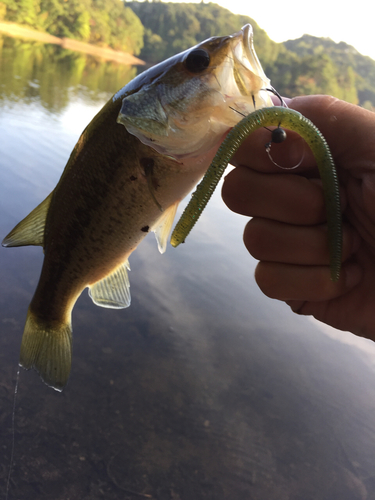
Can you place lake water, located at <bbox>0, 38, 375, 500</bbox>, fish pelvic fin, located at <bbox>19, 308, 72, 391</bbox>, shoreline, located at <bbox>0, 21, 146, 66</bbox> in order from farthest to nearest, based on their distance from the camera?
shoreline, located at <bbox>0, 21, 146, 66</bbox>, lake water, located at <bbox>0, 38, 375, 500</bbox>, fish pelvic fin, located at <bbox>19, 308, 72, 391</bbox>

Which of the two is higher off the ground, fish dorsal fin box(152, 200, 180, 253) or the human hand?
the human hand

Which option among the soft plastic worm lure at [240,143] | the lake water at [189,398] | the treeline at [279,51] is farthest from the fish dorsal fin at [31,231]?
the treeline at [279,51]

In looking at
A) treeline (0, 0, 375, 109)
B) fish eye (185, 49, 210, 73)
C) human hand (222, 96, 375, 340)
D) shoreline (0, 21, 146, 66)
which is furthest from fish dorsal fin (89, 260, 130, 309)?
shoreline (0, 21, 146, 66)

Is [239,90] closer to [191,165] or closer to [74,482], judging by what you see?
[191,165]

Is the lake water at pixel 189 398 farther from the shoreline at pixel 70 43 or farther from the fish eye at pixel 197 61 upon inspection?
the shoreline at pixel 70 43

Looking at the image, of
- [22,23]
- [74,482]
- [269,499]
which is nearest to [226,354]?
[269,499]

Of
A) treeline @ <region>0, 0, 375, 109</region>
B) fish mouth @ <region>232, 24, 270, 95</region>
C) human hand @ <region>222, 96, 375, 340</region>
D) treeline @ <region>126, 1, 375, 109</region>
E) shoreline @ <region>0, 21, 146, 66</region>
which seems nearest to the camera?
fish mouth @ <region>232, 24, 270, 95</region>

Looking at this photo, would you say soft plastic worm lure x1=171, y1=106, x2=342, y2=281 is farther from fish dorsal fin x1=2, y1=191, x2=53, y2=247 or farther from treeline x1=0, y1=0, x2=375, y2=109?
treeline x1=0, y1=0, x2=375, y2=109

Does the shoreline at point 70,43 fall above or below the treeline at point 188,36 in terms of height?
below
